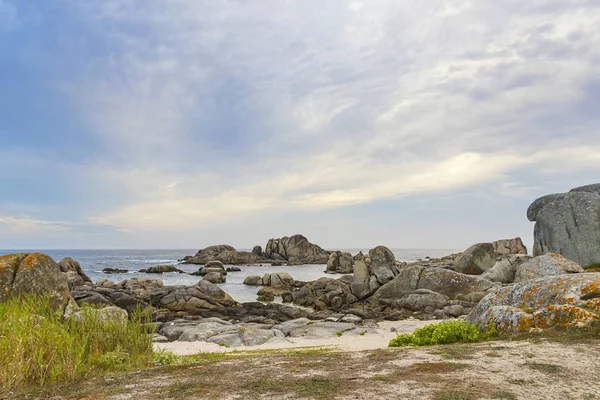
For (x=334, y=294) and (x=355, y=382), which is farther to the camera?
(x=334, y=294)

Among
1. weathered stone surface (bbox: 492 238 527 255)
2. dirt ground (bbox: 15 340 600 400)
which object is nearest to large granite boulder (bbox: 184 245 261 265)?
weathered stone surface (bbox: 492 238 527 255)

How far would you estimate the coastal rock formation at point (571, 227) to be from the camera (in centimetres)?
2992

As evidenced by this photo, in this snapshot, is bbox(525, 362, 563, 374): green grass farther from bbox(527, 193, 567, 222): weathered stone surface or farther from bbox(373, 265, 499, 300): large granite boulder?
bbox(527, 193, 567, 222): weathered stone surface

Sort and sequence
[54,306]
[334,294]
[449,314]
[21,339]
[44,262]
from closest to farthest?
[21,339] < [54,306] < [44,262] < [449,314] < [334,294]

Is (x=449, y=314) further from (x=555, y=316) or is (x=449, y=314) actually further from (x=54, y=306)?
(x=54, y=306)

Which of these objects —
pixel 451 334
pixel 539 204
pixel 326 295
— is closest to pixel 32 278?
pixel 451 334

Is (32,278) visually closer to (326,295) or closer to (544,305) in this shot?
(544,305)

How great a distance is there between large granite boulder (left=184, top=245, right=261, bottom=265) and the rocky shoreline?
6288cm

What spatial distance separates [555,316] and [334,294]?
2683 cm

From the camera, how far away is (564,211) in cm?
3089

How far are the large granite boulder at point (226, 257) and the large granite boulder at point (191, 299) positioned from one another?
81783 mm

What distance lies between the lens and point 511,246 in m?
80.8

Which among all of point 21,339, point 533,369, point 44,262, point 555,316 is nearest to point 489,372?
point 533,369

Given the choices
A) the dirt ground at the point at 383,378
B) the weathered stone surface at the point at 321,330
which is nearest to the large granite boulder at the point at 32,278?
the weathered stone surface at the point at 321,330
